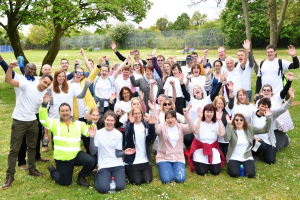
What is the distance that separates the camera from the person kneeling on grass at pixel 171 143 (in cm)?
585

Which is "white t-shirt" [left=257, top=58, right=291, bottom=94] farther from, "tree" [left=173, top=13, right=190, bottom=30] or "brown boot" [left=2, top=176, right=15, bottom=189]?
"tree" [left=173, top=13, right=190, bottom=30]

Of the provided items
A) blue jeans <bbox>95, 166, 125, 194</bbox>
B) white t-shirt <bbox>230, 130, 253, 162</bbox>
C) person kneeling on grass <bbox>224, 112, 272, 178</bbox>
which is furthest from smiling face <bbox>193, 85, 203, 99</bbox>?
blue jeans <bbox>95, 166, 125, 194</bbox>

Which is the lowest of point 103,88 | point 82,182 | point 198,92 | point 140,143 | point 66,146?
point 82,182

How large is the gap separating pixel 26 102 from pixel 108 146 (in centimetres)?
189

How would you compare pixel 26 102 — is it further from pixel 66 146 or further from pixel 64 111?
pixel 66 146

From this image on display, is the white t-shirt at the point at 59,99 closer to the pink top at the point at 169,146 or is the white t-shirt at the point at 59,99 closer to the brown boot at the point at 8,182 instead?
the brown boot at the point at 8,182

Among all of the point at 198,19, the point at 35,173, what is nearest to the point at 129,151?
the point at 35,173

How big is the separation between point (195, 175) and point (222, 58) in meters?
4.13

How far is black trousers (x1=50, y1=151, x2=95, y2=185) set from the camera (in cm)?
546

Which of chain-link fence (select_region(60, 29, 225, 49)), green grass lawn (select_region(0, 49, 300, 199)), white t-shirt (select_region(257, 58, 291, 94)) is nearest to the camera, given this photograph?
green grass lawn (select_region(0, 49, 300, 199))

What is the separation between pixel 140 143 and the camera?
5.89 metres

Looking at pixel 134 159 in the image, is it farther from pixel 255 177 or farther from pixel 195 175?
pixel 255 177

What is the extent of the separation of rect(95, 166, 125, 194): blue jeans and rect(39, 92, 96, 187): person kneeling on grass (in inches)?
12.2

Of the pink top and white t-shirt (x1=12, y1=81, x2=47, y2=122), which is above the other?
white t-shirt (x1=12, y1=81, x2=47, y2=122)
